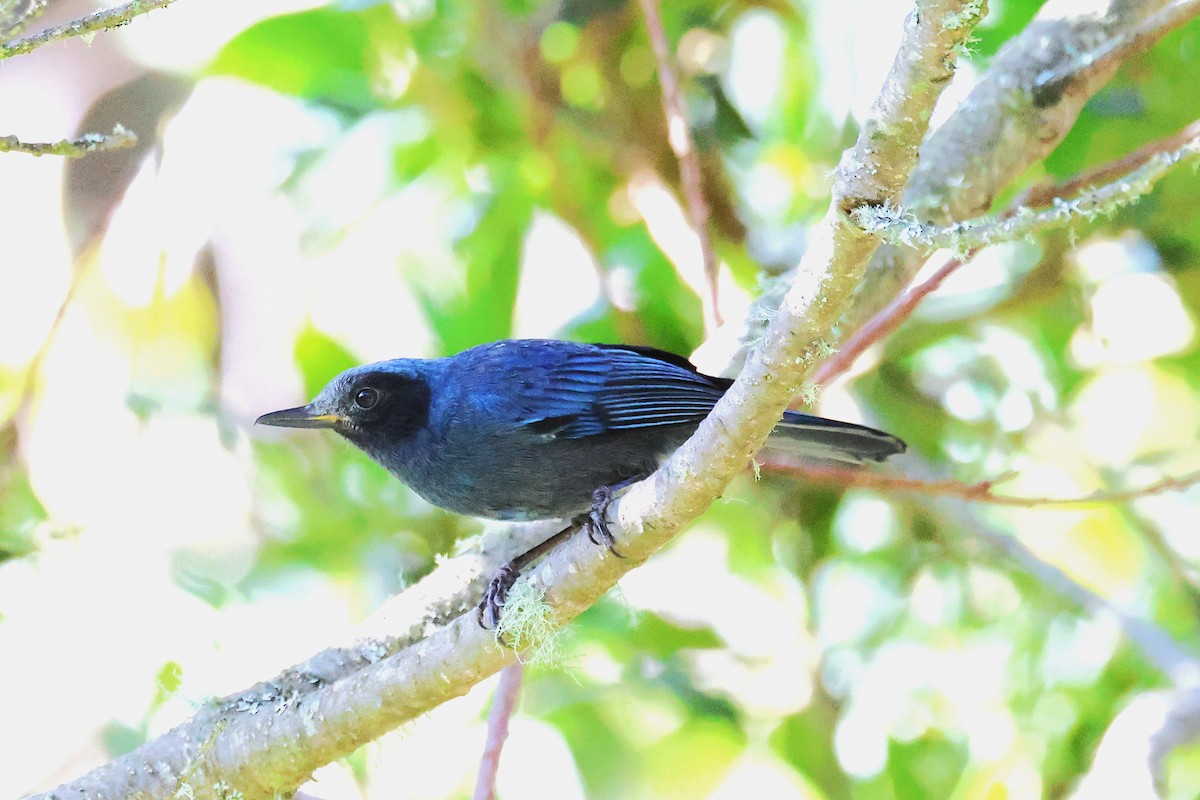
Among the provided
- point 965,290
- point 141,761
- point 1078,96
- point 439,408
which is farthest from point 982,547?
point 141,761

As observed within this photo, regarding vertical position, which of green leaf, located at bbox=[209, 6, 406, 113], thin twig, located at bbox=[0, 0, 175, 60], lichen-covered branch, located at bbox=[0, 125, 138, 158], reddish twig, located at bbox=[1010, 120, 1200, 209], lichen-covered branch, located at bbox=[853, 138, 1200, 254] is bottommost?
reddish twig, located at bbox=[1010, 120, 1200, 209]

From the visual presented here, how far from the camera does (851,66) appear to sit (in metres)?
5.33

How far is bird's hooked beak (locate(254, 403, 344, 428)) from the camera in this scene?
384 centimetres

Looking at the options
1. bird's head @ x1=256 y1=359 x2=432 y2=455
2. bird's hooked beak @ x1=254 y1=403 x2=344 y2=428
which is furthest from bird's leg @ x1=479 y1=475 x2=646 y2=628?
bird's hooked beak @ x1=254 y1=403 x2=344 y2=428

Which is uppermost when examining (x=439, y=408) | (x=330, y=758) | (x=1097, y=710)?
(x=439, y=408)

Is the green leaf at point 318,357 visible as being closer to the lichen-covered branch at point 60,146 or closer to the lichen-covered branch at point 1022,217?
the lichen-covered branch at point 60,146

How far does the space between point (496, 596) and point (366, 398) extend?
3.23ft

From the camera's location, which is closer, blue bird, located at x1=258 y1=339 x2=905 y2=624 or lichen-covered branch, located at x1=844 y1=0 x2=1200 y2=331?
blue bird, located at x1=258 y1=339 x2=905 y2=624

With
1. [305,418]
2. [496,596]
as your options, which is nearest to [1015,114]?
[496,596]

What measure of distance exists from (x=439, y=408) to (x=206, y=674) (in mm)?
1760

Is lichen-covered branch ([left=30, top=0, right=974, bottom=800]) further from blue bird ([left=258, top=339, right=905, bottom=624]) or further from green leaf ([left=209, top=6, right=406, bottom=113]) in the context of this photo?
green leaf ([left=209, top=6, right=406, bottom=113])

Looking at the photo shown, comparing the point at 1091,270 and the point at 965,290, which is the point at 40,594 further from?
the point at 1091,270

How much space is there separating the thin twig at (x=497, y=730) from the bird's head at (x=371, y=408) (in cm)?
86

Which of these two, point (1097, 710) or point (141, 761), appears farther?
point (1097, 710)
